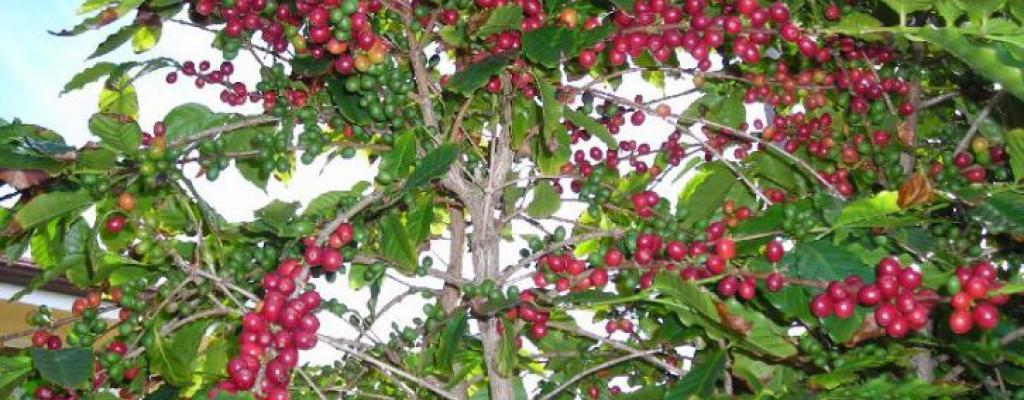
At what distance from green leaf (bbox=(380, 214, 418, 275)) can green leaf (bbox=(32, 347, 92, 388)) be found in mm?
489

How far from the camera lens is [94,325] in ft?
5.06

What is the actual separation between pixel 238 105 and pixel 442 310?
2.20ft

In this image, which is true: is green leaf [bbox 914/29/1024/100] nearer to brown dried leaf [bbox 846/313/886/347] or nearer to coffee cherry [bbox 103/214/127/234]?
brown dried leaf [bbox 846/313/886/347]

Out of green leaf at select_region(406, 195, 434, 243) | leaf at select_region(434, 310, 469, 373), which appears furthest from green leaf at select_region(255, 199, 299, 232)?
leaf at select_region(434, 310, 469, 373)

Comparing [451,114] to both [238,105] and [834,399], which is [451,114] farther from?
[834,399]

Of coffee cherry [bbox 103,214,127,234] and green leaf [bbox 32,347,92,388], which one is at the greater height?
coffee cherry [bbox 103,214,127,234]

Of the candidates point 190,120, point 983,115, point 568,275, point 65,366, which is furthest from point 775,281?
point 190,120

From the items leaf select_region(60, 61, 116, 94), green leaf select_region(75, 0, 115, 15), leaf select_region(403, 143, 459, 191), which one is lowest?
leaf select_region(403, 143, 459, 191)

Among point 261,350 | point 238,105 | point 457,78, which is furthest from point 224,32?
point 261,350

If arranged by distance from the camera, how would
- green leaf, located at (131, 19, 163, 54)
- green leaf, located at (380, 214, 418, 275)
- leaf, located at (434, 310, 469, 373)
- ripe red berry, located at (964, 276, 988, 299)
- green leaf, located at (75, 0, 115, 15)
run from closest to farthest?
ripe red berry, located at (964, 276, 988, 299), green leaf, located at (380, 214, 418, 275), leaf, located at (434, 310, 469, 373), green leaf, located at (75, 0, 115, 15), green leaf, located at (131, 19, 163, 54)

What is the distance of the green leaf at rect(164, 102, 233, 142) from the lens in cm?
182

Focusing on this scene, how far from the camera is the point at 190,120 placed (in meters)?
1.84

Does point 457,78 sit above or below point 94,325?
above

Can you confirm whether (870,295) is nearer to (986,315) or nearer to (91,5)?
(986,315)
